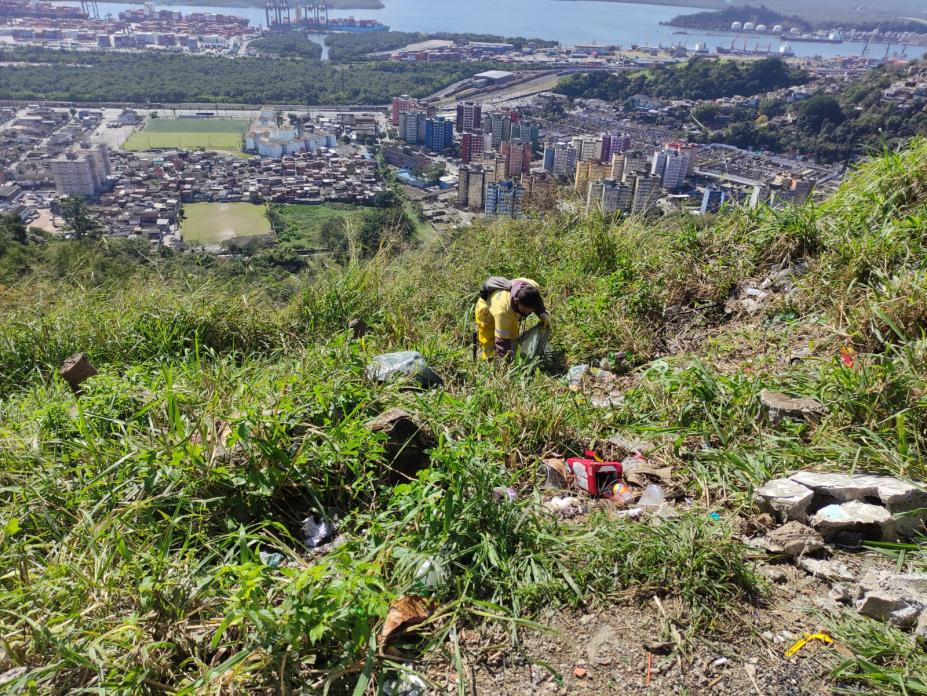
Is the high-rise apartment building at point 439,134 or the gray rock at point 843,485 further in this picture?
the high-rise apartment building at point 439,134

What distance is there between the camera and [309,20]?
228ft

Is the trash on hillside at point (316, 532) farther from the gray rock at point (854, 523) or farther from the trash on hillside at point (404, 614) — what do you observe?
the gray rock at point (854, 523)

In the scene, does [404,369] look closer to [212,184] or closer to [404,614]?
[404,614]

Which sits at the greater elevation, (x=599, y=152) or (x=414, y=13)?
(x=414, y=13)

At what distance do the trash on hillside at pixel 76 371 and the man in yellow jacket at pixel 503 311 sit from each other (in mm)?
2079

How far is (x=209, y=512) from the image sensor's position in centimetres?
182

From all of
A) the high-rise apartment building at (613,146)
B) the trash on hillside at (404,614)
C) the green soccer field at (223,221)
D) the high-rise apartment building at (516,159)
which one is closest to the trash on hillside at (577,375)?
the trash on hillside at (404,614)

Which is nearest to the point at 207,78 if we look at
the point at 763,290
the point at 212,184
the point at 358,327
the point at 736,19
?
the point at 212,184

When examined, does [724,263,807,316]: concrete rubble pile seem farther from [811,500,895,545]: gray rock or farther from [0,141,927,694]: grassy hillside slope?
[811,500,895,545]: gray rock

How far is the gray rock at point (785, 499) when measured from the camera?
1804 mm

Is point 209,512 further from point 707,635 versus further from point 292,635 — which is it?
point 707,635

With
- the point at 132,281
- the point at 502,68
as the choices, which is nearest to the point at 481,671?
the point at 132,281

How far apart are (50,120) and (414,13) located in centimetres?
6262

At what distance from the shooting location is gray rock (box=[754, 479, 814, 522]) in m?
1.80
